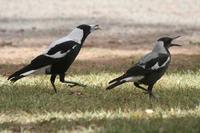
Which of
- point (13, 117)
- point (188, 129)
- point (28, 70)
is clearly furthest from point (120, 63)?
point (188, 129)

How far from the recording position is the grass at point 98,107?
23.1 feet

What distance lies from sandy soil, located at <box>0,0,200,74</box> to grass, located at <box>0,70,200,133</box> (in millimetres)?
3032

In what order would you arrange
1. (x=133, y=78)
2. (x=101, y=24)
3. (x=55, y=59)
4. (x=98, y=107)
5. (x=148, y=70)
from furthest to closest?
(x=101, y=24)
(x=55, y=59)
(x=148, y=70)
(x=133, y=78)
(x=98, y=107)

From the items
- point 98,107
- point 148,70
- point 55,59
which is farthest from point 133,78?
point 55,59

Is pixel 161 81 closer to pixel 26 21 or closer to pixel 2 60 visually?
pixel 2 60

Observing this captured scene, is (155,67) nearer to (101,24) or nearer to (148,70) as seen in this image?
(148,70)

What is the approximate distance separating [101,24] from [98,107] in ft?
42.9

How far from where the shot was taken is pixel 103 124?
23.5ft

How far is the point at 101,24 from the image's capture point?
2120 centimetres

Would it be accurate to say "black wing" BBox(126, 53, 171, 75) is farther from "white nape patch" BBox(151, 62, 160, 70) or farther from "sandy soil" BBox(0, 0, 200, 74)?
"sandy soil" BBox(0, 0, 200, 74)

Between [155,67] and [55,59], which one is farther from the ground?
[155,67]

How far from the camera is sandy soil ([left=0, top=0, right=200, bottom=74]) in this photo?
49.9ft

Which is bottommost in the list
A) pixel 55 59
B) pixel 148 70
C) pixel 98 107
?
pixel 98 107

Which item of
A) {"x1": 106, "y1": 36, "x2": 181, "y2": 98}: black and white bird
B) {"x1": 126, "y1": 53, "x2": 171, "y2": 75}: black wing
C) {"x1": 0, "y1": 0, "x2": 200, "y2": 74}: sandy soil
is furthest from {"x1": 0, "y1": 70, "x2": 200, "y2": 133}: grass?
{"x1": 0, "y1": 0, "x2": 200, "y2": 74}: sandy soil
